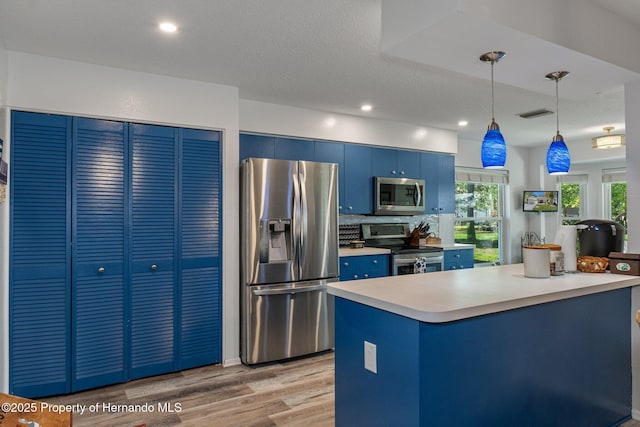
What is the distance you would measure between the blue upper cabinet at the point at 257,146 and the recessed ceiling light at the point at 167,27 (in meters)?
1.53

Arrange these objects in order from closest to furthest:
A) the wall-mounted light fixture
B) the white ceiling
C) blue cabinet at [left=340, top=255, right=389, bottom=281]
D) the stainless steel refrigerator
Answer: the white ceiling
the stainless steel refrigerator
blue cabinet at [left=340, top=255, right=389, bottom=281]
the wall-mounted light fixture

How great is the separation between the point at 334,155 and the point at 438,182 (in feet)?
5.62

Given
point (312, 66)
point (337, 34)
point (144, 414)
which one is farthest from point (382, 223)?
point (144, 414)

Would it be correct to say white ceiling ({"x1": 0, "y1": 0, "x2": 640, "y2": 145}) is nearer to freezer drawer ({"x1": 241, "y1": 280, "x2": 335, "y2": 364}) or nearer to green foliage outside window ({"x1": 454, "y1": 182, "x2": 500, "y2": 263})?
freezer drawer ({"x1": 241, "y1": 280, "x2": 335, "y2": 364})

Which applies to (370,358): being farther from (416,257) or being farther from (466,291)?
(416,257)

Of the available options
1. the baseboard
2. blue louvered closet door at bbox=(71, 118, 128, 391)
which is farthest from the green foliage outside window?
blue louvered closet door at bbox=(71, 118, 128, 391)

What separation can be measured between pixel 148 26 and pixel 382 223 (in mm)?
3595

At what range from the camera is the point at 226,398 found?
288 cm

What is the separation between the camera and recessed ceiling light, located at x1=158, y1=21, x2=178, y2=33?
2412mm

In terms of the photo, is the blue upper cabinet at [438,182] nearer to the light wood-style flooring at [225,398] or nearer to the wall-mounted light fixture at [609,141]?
the wall-mounted light fixture at [609,141]

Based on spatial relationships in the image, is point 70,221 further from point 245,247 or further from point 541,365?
point 541,365

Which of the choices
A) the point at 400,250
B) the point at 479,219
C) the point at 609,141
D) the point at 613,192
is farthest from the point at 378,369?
the point at 613,192

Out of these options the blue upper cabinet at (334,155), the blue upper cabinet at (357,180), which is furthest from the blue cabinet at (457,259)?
the blue upper cabinet at (334,155)

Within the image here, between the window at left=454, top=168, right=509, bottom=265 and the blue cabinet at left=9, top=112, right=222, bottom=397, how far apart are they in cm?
427
